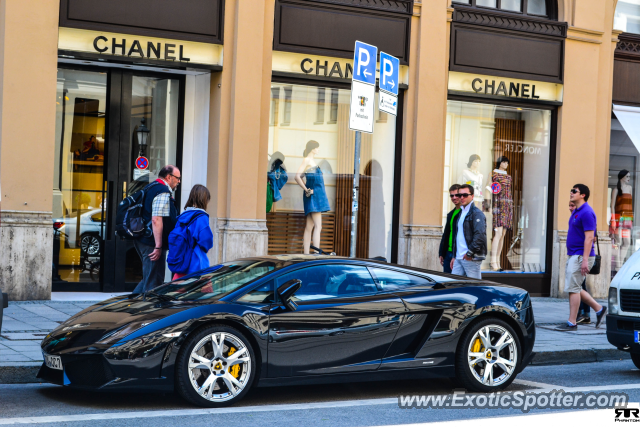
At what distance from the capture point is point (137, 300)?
6.45 metres

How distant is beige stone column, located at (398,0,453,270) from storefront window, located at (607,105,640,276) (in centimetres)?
383

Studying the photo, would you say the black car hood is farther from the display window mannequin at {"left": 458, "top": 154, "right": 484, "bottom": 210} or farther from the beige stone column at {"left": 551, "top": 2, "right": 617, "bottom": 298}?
the beige stone column at {"left": 551, "top": 2, "right": 617, "bottom": 298}

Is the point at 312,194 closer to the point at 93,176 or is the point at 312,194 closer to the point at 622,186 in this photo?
the point at 93,176

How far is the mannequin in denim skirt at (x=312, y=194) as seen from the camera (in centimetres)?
1291

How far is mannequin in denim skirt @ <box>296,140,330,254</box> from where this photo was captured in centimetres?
1291

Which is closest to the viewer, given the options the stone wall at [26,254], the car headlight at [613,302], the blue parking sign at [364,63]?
the car headlight at [613,302]

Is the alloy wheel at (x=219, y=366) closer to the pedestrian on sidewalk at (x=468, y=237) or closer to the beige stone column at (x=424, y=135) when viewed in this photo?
the pedestrian on sidewalk at (x=468, y=237)

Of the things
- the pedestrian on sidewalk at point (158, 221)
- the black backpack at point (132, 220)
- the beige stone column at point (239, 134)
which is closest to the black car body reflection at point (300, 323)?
the pedestrian on sidewalk at point (158, 221)

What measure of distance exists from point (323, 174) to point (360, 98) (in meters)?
4.90

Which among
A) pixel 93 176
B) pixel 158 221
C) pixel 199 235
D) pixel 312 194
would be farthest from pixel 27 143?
pixel 312 194

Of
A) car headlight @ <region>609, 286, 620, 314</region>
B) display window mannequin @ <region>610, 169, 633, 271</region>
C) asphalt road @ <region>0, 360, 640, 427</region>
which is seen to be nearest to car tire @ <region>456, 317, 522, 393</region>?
asphalt road @ <region>0, 360, 640, 427</region>

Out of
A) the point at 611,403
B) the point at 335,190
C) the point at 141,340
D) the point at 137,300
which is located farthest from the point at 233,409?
the point at 335,190

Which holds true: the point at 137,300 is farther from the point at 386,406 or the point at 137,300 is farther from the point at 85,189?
the point at 85,189

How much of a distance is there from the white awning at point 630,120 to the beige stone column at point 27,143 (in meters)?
9.89
